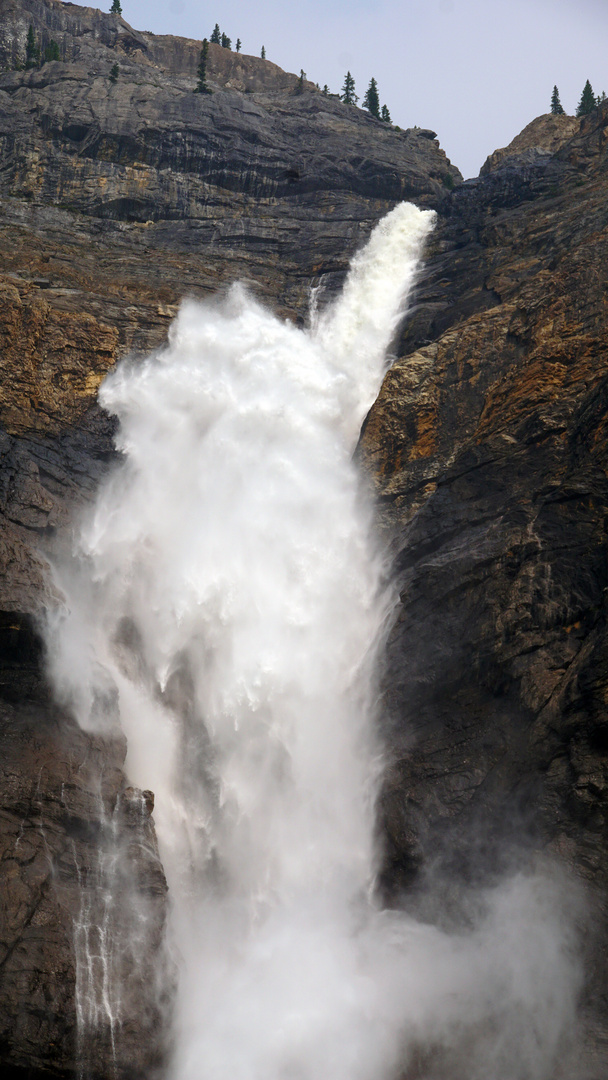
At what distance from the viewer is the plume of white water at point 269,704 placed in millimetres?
19219

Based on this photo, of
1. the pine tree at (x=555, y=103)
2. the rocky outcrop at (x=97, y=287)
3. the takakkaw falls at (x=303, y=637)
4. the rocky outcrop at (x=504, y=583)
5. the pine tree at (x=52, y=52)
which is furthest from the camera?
the pine tree at (x=555, y=103)

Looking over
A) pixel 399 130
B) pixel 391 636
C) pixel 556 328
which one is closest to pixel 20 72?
pixel 399 130

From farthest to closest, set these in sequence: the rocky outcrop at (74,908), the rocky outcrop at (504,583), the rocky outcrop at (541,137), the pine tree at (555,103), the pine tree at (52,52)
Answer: the pine tree at (555,103) → the pine tree at (52,52) → the rocky outcrop at (541,137) → the rocky outcrop at (504,583) → the rocky outcrop at (74,908)

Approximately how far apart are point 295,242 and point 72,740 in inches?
1325

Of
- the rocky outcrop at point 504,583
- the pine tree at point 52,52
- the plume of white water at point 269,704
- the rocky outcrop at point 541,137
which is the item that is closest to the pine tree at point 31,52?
the pine tree at point 52,52

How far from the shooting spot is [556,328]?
96.1 ft

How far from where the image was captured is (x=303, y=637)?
28750 millimetres

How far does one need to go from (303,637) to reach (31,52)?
5422 cm

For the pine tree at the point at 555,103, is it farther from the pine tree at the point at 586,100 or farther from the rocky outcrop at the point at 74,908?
the rocky outcrop at the point at 74,908

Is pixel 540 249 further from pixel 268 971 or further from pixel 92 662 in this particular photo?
pixel 268 971

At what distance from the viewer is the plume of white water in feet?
63.1

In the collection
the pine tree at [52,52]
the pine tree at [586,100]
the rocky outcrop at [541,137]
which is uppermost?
the pine tree at [52,52]

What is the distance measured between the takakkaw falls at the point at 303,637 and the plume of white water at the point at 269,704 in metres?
0.10

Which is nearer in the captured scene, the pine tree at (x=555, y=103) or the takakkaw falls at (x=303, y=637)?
the takakkaw falls at (x=303, y=637)
